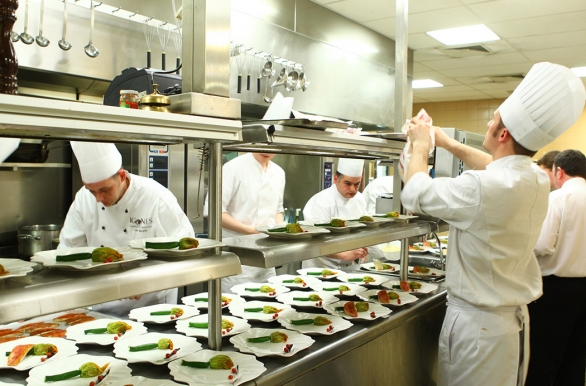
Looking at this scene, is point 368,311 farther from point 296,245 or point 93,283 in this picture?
point 93,283

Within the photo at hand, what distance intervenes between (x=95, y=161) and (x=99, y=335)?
1.01 meters

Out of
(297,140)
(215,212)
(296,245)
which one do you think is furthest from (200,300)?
(297,140)

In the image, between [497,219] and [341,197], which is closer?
[497,219]

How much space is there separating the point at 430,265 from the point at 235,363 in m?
2.17

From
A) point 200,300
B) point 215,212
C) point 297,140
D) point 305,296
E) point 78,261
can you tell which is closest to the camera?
point 78,261

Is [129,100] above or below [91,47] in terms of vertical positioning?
below

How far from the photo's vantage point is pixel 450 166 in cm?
300

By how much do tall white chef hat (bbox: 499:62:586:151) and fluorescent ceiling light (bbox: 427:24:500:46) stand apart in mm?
3305

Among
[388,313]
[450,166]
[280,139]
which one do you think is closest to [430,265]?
[450,166]

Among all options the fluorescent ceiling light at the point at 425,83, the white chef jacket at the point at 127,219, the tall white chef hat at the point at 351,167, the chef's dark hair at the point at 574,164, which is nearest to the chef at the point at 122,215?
the white chef jacket at the point at 127,219

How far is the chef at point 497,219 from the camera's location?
1886 mm

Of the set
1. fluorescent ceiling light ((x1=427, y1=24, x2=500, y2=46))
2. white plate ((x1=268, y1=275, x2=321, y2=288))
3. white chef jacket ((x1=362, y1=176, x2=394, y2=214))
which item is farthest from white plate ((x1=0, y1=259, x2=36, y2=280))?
fluorescent ceiling light ((x1=427, y1=24, x2=500, y2=46))

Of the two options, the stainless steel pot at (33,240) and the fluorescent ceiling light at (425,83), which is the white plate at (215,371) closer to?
the stainless steel pot at (33,240)

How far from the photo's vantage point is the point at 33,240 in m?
3.17
